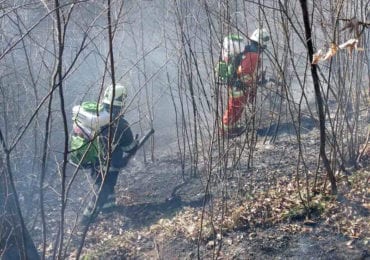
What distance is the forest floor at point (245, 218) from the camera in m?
4.51

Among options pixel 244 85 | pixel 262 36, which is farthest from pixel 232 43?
pixel 244 85

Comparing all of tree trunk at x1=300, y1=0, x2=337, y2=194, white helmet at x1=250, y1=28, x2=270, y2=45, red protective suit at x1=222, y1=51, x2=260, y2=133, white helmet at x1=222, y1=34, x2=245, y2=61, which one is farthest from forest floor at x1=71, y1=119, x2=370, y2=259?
white helmet at x1=250, y1=28, x2=270, y2=45

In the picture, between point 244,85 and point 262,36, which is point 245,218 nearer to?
point 244,85

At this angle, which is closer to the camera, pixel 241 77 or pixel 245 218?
pixel 245 218

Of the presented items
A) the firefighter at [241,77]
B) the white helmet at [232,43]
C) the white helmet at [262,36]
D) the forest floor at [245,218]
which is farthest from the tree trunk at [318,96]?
the white helmet at [262,36]

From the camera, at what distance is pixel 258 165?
650 centimetres

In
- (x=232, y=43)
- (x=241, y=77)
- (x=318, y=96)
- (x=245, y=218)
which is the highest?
(x=232, y=43)

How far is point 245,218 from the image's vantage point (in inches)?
198

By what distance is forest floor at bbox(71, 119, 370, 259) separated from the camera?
14.8 feet

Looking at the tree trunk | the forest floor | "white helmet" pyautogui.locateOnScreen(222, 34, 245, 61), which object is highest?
"white helmet" pyautogui.locateOnScreen(222, 34, 245, 61)

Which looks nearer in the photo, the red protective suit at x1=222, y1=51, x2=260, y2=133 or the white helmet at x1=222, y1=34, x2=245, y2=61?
the white helmet at x1=222, y1=34, x2=245, y2=61

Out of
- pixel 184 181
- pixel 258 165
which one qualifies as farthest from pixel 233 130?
pixel 184 181

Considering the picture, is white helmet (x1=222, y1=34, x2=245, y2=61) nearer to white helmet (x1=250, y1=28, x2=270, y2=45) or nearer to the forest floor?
white helmet (x1=250, y1=28, x2=270, y2=45)

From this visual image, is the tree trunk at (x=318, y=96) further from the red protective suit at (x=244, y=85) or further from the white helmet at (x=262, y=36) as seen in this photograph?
the white helmet at (x=262, y=36)
